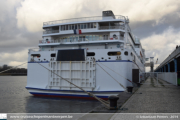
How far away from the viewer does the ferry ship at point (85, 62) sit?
15.3m

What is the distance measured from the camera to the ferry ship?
15.3 meters

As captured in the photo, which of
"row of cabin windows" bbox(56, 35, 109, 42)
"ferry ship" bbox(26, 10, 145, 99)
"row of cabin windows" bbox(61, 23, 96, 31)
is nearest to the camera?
"ferry ship" bbox(26, 10, 145, 99)

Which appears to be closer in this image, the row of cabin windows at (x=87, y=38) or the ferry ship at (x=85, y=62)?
the ferry ship at (x=85, y=62)

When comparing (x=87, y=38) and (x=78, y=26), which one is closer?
(x=87, y=38)

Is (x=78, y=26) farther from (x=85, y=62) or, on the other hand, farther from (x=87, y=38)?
(x=85, y=62)

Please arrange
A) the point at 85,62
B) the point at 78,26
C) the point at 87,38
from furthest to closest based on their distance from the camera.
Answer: the point at 78,26 < the point at 87,38 < the point at 85,62

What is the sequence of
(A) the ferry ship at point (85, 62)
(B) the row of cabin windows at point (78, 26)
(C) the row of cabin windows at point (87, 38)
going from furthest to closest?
(B) the row of cabin windows at point (78, 26) < (C) the row of cabin windows at point (87, 38) < (A) the ferry ship at point (85, 62)

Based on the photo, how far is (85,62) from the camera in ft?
50.3

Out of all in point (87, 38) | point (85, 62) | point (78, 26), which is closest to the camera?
point (85, 62)

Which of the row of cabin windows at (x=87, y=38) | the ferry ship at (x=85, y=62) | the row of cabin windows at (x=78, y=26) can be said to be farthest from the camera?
the row of cabin windows at (x=78, y=26)

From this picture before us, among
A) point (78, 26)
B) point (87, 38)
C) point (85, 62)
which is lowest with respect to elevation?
point (85, 62)

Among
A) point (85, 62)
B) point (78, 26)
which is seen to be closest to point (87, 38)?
point (78, 26)

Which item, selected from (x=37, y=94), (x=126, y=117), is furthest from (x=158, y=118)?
(x=37, y=94)

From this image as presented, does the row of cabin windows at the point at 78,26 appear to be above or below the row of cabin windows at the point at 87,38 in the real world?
above
